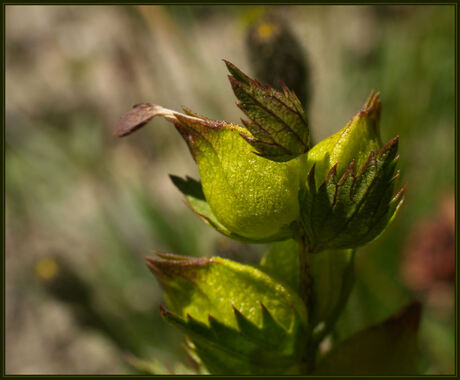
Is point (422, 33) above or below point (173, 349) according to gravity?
above

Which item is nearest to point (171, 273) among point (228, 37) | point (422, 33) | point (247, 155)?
point (247, 155)

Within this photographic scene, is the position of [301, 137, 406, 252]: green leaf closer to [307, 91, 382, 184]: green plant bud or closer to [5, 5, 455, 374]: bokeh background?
[307, 91, 382, 184]: green plant bud

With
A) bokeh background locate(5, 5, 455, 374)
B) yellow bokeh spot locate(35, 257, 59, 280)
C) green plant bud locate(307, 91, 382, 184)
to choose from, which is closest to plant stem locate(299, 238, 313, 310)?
green plant bud locate(307, 91, 382, 184)

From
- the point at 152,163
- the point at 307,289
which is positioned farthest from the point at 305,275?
the point at 152,163

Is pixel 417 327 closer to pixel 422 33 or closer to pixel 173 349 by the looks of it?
pixel 173 349

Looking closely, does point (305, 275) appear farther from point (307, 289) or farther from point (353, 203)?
point (353, 203)

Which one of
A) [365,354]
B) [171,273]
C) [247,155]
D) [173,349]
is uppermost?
[247,155]

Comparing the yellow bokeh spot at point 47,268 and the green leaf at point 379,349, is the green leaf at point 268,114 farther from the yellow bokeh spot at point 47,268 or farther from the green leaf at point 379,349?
the yellow bokeh spot at point 47,268
